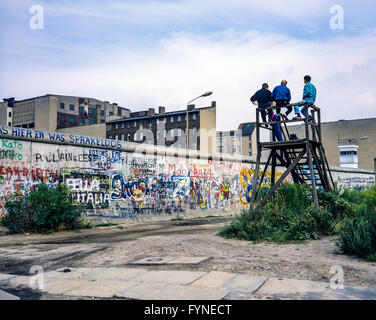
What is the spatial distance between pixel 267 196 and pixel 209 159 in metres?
9.40

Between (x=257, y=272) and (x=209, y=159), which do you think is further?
Answer: (x=209, y=159)

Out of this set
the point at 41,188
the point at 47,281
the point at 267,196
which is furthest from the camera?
the point at 41,188

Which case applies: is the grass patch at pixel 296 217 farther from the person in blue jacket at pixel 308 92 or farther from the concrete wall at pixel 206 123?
the concrete wall at pixel 206 123

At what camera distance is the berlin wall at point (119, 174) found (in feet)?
39.2

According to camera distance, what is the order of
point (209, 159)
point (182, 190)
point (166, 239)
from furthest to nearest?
1. point (209, 159)
2. point (182, 190)
3. point (166, 239)

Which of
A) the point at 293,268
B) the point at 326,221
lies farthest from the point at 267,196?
the point at 293,268

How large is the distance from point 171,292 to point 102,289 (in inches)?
39.1

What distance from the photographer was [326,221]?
9.51m

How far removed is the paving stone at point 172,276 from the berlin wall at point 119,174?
7.59 metres

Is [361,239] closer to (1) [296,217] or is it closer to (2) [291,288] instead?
(1) [296,217]

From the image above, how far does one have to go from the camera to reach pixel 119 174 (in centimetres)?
1501

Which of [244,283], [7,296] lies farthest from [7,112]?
[244,283]

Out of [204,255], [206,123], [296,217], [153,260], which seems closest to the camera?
[153,260]
